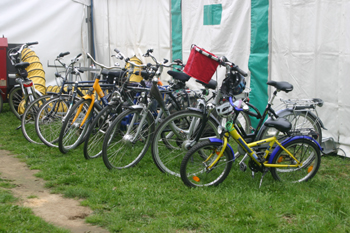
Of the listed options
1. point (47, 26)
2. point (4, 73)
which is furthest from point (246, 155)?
point (47, 26)

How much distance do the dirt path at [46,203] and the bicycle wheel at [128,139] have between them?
0.85m

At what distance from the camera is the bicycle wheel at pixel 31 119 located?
630 centimetres

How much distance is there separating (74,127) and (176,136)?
5.16 feet

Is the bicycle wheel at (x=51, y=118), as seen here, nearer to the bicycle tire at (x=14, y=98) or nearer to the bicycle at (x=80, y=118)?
the bicycle at (x=80, y=118)

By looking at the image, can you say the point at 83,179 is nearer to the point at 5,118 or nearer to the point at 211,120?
the point at 211,120

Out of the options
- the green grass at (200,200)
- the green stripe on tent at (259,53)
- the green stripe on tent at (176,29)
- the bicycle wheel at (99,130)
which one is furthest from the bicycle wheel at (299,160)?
the green stripe on tent at (176,29)

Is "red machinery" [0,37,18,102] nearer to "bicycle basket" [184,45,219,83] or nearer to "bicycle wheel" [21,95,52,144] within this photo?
"bicycle wheel" [21,95,52,144]

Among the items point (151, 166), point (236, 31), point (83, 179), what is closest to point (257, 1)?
point (236, 31)

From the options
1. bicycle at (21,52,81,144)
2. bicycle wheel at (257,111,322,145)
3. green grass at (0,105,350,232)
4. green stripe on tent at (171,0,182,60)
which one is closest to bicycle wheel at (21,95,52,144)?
bicycle at (21,52,81,144)

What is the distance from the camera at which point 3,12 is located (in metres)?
9.48

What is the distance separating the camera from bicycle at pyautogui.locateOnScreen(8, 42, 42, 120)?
7.01m

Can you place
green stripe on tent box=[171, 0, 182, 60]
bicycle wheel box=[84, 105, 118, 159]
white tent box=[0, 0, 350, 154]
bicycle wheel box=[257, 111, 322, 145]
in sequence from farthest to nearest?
green stripe on tent box=[171, 0, 182, 60] → white tent box=[0, 0, 350, 154] → bicycle wheel box=[84, 105, 118, 159] → bicycle wheel box=[257, 111, 322, 145]

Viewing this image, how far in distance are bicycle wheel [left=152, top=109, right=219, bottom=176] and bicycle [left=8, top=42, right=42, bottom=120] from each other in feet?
11.0

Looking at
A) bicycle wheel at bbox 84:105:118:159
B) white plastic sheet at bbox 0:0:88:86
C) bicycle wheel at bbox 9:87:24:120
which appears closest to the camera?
bicycle wheel at bbox 84:105:118:159
